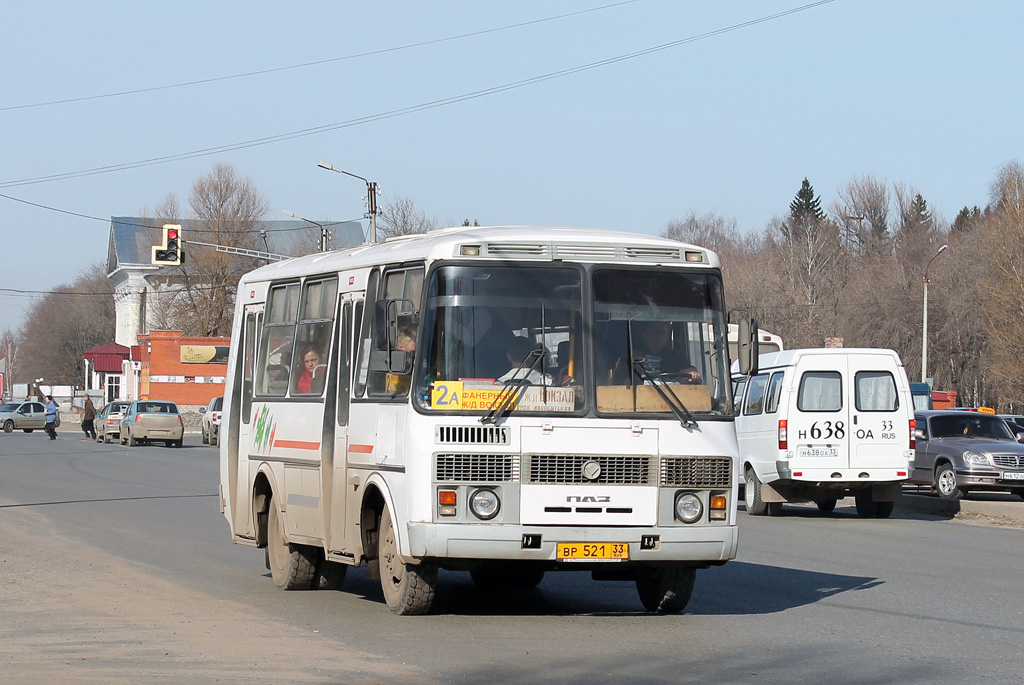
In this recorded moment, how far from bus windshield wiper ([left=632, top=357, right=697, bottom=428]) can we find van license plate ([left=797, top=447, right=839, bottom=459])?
1174cm

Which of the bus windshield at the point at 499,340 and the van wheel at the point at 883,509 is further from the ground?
the bus windshield at the point at 499,340

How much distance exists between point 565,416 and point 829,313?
245 feet

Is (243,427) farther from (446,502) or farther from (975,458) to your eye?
(975,458)

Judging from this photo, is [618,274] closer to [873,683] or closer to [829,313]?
[873,683]

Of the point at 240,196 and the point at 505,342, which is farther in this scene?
the point at 240,196

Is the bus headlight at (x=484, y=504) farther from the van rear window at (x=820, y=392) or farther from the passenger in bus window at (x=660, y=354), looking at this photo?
the van rear window at (x=820, y=392)

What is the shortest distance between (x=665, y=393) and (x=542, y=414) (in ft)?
3.03

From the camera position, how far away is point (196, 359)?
81.6 metres

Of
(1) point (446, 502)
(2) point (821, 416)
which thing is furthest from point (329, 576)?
(2) point (821, 416)

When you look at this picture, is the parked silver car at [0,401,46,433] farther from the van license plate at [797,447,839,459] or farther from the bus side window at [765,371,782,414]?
the van license plate at [797,447,839,459]

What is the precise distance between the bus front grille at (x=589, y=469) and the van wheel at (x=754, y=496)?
501 inches

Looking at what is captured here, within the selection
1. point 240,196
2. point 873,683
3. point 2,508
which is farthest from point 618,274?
point 240,196

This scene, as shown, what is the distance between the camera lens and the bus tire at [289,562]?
1211 cm

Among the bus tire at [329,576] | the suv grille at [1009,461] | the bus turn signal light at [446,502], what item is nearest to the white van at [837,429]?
the suv grille at [1009,461]
